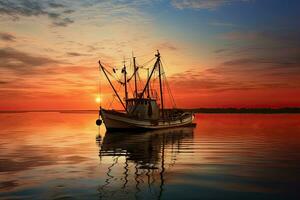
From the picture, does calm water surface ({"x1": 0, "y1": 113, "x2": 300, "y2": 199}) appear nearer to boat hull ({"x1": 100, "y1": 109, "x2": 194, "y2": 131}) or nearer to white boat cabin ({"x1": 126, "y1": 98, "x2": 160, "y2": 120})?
boat hull ({"x1": 100, "y1": 109, "x2": 194, "y2": 131})

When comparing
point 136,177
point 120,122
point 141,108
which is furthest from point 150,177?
point 141,108

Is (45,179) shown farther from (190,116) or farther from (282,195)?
(190,116)

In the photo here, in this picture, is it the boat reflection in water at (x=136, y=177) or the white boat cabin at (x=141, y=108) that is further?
the white boat cabin at (x=141, y=108)

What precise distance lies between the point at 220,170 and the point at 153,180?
536cm

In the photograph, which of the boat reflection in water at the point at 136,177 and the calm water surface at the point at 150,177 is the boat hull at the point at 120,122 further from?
the boat reflection in water at the point at 136,177

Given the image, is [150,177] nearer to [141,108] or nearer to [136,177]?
[136,177]

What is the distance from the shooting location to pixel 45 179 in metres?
19.5

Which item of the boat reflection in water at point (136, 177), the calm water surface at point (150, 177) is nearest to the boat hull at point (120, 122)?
the calm water surface at point (150, 177)

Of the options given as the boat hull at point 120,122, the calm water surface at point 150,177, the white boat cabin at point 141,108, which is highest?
the white boat cabin at point 141,108

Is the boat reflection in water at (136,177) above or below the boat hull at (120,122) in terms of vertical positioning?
below

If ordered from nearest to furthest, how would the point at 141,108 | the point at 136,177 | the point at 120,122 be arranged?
the point at 136,177, the point at 120,122, the point at 141,108

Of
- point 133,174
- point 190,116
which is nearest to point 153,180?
point 133,174

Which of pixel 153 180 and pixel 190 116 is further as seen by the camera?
pixel 190 116

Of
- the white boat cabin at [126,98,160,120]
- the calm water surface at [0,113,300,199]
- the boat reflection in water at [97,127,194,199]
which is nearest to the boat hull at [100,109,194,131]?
the white boat cabin at [126,98,160,120]
